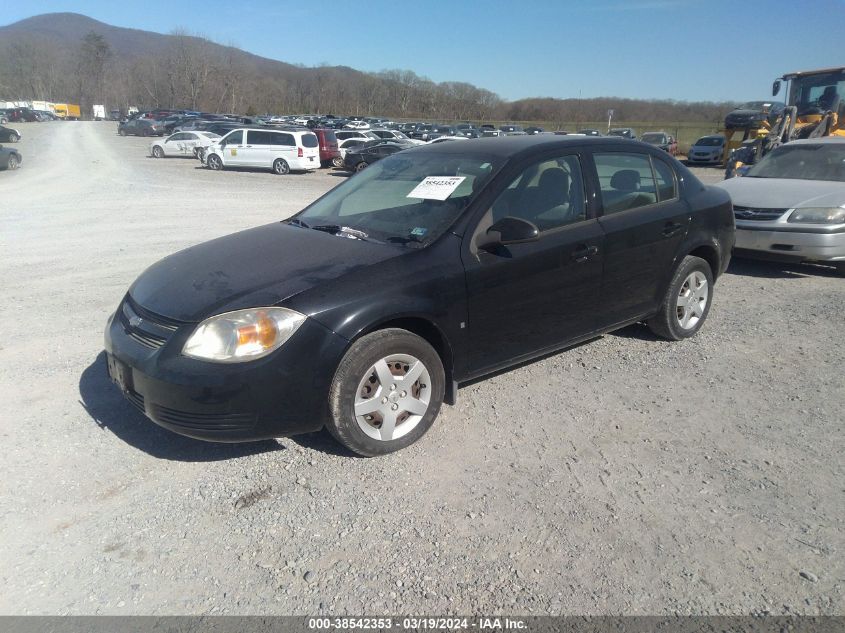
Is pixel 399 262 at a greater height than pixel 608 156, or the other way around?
pixel 608 156

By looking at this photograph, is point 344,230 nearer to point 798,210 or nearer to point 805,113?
point 798,210

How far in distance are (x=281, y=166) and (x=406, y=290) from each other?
22333 mm

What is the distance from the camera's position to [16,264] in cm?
787

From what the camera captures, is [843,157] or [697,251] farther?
[843,157]

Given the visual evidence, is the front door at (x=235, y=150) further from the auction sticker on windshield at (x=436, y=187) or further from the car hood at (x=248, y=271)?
the auction sticker on windshield at (x=436, y=187)

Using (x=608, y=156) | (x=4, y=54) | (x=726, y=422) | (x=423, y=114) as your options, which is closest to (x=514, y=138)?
(x=608, y=156)

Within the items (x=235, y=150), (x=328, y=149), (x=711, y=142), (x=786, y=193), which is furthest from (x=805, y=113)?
(x=235, y=150)

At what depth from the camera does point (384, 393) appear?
343 centimetres

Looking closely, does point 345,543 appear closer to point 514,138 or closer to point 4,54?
point 514,138

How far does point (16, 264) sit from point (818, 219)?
32.0 feet

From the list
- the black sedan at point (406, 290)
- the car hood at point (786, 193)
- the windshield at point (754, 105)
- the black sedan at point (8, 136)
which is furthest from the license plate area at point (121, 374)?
the black sedan at point (8, 136)

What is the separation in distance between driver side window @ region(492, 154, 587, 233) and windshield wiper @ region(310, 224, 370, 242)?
0.83m

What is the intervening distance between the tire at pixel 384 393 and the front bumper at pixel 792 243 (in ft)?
18.4

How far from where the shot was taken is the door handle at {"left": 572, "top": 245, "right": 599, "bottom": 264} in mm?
4180
